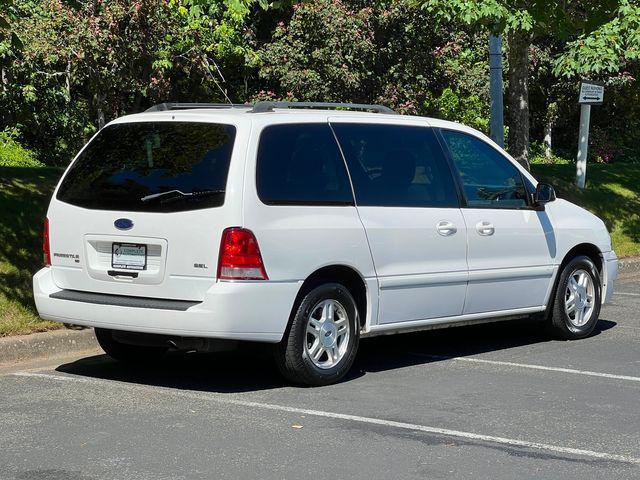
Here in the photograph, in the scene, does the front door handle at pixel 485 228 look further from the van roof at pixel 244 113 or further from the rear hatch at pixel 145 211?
the rear hatch at pixel 145 211

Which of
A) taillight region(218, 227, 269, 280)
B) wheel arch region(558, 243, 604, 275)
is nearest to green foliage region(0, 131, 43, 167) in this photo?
wheel arch region(558, 243, 604, 275)

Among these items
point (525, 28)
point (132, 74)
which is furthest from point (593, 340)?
point (132, 74)

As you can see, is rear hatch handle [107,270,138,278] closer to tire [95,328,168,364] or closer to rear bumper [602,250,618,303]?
tire [95,328,168,364]

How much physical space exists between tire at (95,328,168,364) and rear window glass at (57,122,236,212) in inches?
42.4

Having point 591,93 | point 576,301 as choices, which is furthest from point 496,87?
point 576,301

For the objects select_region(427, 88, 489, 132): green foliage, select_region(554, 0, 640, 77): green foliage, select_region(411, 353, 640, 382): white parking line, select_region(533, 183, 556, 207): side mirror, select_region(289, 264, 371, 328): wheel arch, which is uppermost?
select_region(554, 0, 640, 77): green foliage

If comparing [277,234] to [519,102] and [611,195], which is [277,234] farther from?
[611,195]

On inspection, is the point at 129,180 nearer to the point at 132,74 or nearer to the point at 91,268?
the point at 91,268

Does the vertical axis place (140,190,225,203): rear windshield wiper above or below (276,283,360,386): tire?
above

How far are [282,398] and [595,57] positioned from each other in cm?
914

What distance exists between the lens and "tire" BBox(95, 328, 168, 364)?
28.4ft

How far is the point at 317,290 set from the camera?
25.8ft

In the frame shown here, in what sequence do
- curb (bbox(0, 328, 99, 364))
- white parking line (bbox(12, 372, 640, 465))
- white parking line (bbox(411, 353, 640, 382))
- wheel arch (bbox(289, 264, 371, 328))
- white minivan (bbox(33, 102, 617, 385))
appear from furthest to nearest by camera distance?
curb (bbox(0, 328, 99, 364)), white parking line (bbox(411, 353, 640, 382)), wheel arch (bbox(289, 264, 371, 328)), white minivan (bbox(33, 102, 617, 385)), white parking line (bbox(12, 372, 640, 465))

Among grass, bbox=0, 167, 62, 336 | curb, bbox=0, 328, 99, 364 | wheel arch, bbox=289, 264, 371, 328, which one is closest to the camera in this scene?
wheel arch, bbox=289, 264, 371, 328
